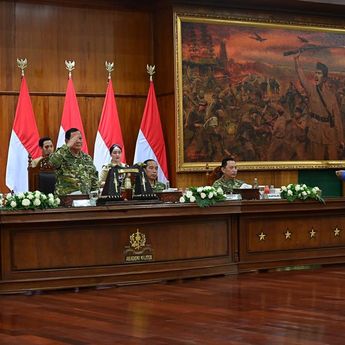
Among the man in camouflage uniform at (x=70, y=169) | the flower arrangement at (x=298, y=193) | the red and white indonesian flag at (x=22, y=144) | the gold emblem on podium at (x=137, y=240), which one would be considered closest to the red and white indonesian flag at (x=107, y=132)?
the red and white indonesian flag at (x=22, y=144)

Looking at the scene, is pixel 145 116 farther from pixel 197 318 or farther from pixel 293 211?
pixel 197 318

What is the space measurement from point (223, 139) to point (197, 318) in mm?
7481

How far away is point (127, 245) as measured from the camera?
8.64m

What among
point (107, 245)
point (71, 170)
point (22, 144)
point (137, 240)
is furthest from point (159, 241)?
point (22, 144)

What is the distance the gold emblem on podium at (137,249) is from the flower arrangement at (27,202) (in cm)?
90

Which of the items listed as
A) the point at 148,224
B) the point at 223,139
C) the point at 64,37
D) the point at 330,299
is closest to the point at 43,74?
the point at 64,37

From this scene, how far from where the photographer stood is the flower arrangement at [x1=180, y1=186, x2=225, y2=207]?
29.6 feet

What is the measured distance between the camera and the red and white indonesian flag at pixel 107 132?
1261 centimetres

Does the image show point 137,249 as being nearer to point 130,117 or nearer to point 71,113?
point 71,113

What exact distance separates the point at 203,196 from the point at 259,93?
525 centimetres

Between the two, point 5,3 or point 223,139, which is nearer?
point 5,3

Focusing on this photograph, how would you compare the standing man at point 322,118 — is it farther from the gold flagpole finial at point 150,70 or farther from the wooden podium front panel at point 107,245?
the wooden podium front panel at point 107,245

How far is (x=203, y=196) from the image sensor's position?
9062 mm

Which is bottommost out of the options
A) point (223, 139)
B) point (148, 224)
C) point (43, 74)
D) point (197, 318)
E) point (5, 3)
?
point (197, 318)
